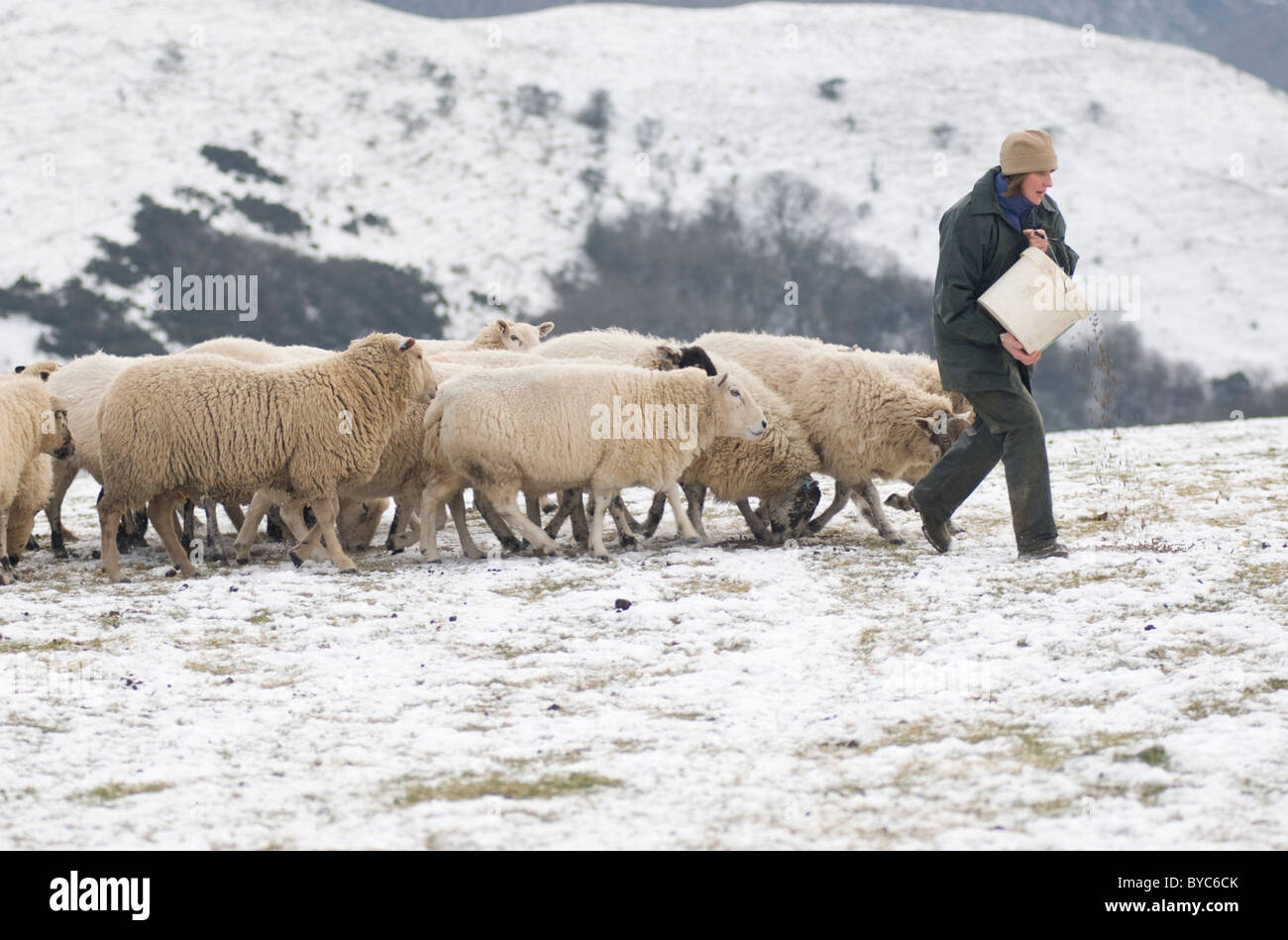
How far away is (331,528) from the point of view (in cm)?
934

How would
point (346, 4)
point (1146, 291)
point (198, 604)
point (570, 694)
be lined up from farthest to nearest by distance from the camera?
point (346, 4)
point (1146, 291)
point (198, 604)
point (570, 694)

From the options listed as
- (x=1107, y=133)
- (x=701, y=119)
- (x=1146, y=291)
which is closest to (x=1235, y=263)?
(x=1146, y=291)

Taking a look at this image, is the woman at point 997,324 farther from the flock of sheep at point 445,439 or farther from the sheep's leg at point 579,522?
the sheep's leg at point 579,522

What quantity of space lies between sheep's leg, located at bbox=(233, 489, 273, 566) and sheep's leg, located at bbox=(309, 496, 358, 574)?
0.73 metres

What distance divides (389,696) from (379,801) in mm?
1372

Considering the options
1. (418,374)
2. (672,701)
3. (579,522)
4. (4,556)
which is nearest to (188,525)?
(4,556)

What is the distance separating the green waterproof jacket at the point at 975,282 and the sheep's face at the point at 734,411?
1997mm

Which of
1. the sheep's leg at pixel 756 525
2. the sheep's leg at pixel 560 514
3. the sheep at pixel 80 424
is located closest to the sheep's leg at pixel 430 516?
the sheep's leg at pixel 560 514

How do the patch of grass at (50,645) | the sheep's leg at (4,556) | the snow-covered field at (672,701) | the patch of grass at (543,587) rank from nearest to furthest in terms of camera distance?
the snow-covered field at (672,701)
the patch of grass at (50,645)
the patch of grass at (543,587)
the sheep's leg at (4,556)

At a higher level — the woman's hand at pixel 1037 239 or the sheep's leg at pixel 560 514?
the woman's hand at pixel 1037 239

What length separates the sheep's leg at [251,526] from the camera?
32.6ft

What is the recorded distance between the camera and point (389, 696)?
602cm
